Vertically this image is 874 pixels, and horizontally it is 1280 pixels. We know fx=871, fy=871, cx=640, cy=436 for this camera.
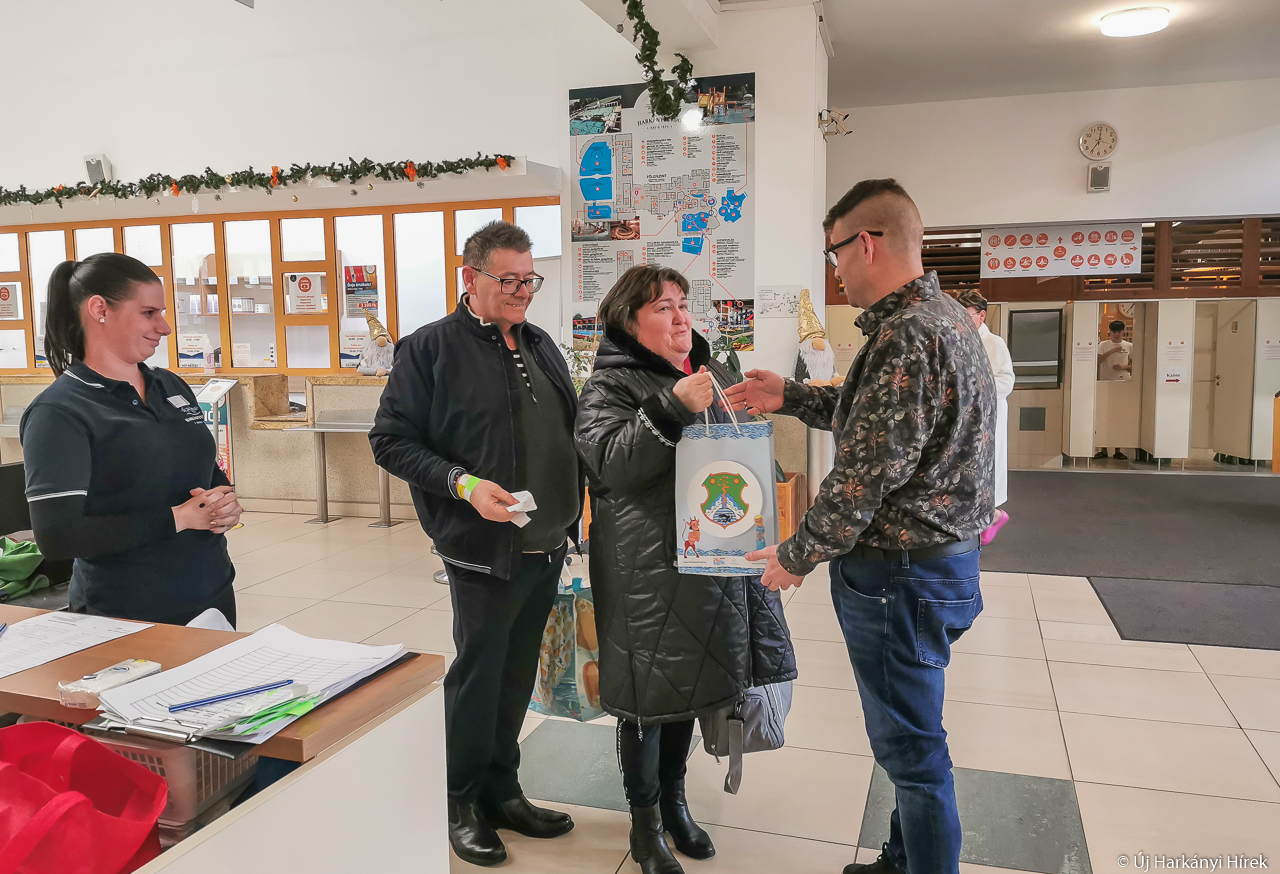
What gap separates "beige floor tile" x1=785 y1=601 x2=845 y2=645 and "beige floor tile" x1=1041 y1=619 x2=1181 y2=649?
0.97 meters

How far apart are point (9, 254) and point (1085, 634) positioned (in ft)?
33.3

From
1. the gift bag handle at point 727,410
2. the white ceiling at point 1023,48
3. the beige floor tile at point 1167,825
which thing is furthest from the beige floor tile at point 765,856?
the white ceiling at point 1023,48

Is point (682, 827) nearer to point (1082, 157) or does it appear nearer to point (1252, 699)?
point (1252, 699)

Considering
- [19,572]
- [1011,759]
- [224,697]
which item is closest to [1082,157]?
[1011,759]

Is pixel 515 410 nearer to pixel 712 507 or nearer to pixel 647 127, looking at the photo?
pixel 712 507

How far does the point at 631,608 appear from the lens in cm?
202

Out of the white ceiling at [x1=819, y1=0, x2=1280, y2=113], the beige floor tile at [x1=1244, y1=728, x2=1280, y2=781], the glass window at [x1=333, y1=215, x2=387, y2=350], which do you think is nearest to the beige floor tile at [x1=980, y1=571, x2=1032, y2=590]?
the beige floor tile at [x1=1244, y1=728, x2=1280, y2=781]

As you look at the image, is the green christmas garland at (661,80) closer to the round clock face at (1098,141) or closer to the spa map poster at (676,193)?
the spa map poster at (676,193)

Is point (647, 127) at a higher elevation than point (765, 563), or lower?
higher

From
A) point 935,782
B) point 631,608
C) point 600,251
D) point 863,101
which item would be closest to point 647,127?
point 600,251

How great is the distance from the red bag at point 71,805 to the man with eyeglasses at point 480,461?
3.37 feet

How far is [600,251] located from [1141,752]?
4.62 meters

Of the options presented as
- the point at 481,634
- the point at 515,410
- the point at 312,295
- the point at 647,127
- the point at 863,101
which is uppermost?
the point at 863,101

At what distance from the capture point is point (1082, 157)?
804 cm
